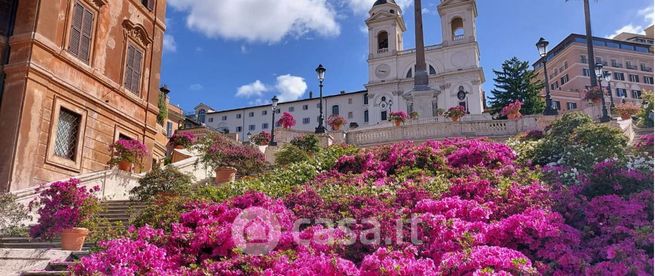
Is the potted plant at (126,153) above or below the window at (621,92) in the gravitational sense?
below

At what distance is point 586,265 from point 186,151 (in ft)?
76.7

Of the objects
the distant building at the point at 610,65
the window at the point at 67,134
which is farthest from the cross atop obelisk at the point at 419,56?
the distant building at the point at 610,65

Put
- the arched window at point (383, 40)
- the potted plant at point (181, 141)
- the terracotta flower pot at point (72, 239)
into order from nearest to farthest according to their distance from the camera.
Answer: the terracotta flower pot at point (72, 239)
the potted plant at point (181, 141)
the arched window at point (383, 40)

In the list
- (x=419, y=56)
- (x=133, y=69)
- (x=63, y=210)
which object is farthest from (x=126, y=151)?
(x=419, y=56)

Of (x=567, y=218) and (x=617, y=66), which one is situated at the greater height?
(x=617, y=66)

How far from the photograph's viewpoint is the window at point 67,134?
54.6 ft

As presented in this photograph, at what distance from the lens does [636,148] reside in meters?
12.9

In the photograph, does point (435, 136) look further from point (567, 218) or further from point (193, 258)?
point (193, 258)

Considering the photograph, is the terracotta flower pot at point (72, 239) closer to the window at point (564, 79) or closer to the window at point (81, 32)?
the window at point (81, 32)

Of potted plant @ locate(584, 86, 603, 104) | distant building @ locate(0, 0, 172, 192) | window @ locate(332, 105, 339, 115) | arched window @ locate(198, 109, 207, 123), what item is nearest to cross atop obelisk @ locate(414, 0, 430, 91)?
potted plant @ locate(584, 86, 603, 104)

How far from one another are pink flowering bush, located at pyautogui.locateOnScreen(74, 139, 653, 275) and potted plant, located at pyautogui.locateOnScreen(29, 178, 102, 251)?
5.29 feet

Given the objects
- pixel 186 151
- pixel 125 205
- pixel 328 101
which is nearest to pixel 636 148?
pixel 125 205

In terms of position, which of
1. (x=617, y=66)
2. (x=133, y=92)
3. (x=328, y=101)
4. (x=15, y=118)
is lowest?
(x=15, y=118)

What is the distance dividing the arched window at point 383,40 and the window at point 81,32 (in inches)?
2355
